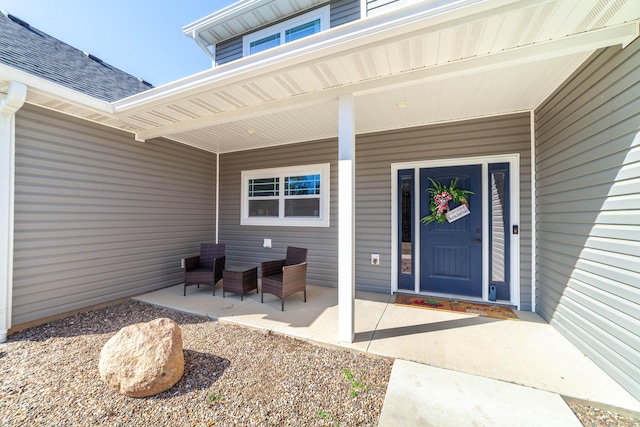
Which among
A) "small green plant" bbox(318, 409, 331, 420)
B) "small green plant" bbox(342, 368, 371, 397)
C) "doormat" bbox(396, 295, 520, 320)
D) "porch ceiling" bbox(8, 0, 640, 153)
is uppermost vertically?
"porch ceiling" bbox(8, 0, 640, 153)

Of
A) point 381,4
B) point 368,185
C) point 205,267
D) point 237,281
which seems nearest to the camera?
point 237,281

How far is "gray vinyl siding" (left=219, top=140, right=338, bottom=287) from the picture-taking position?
450 centimetres

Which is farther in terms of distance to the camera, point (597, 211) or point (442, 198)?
point (442, 198)

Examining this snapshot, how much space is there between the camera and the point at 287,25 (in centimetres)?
475

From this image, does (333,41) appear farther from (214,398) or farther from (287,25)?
(287,25)

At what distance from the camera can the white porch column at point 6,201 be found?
2.67 metres

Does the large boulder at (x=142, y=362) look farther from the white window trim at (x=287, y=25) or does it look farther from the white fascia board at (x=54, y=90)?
the white window trim at (x=287, y=25)

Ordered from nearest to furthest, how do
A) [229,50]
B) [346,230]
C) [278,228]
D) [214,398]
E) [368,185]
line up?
1. [214,398]
2. [346,230]
3. [368,185]
4. [278,228]
5. [229,50]

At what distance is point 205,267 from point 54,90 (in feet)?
10.1

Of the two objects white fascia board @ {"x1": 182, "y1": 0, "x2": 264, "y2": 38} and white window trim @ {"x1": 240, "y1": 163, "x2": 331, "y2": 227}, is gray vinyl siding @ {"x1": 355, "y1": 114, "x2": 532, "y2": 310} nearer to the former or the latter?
white window trim @ {"x1": 240, "y1": 163, "x2": 331, "y2": 227}

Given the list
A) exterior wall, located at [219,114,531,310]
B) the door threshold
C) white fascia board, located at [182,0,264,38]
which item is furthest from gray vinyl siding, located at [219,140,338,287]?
white fascia board, located at [182,0,264,38]

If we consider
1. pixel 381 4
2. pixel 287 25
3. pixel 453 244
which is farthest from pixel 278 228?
pixel 381 4

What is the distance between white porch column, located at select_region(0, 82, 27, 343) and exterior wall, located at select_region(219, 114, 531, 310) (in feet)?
9.89

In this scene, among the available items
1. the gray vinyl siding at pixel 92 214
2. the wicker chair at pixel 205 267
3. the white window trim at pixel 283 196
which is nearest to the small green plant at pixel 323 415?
the wicker chair at pixel 205 267
